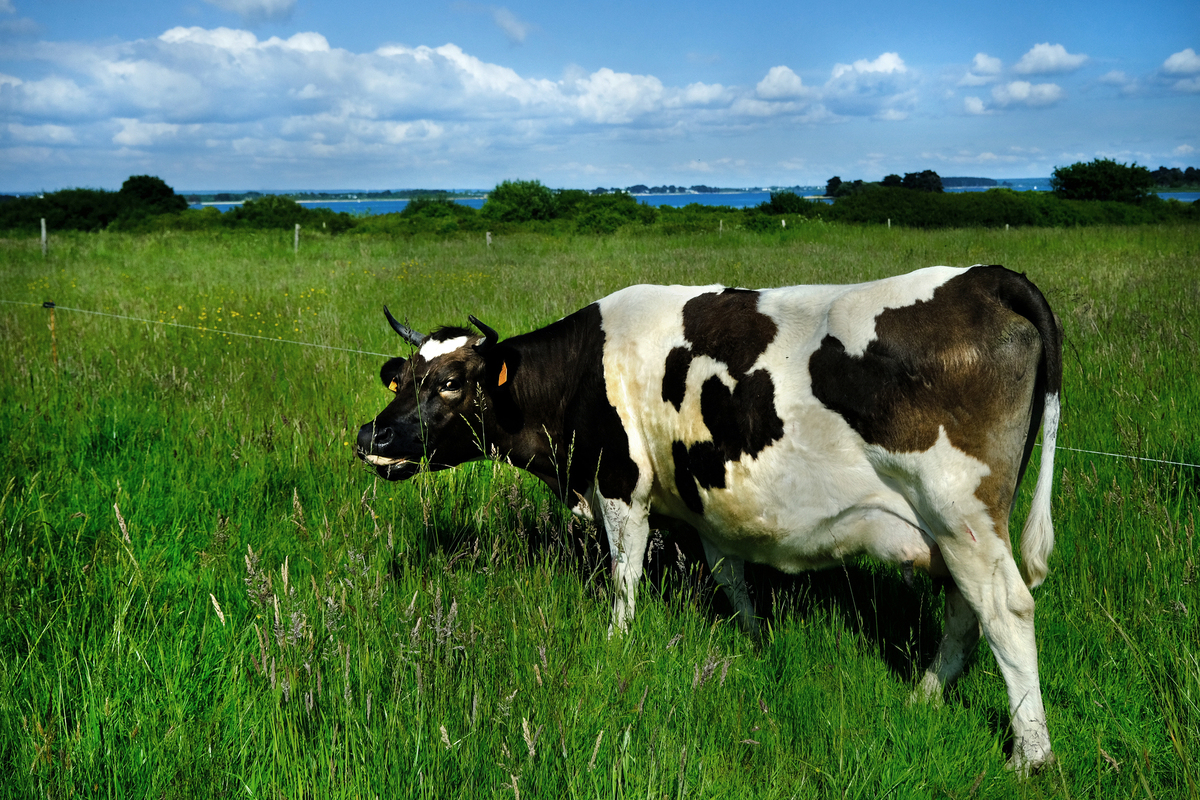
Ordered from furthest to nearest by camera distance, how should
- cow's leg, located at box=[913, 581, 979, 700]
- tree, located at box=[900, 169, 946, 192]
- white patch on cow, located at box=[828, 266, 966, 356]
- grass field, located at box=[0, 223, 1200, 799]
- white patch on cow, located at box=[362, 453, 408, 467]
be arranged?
tree, located at box=[900, 169, 946, 192], white patch on cow, located at box=[362, 453, 408, 467], cow's leg, located at box=[913, 581, 979, 700], white patch on cow, located at box=[828, 266, 966, 356], grass field, located at box=[0, 223, 1200, 799]

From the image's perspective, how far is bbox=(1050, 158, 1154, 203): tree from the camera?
48.8 metres

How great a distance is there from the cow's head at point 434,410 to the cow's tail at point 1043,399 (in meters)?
2.20

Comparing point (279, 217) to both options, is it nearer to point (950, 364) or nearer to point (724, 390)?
point (724, 390)

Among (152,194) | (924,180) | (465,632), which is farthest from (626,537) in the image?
(924,180)

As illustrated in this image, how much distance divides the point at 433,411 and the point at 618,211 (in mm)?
47024

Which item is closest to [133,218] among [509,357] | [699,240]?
[699,240]

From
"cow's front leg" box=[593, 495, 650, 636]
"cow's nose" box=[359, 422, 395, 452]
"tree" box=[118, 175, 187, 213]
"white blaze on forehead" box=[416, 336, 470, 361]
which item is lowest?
"cow's front leg" box=[593, 495, 650, 636]

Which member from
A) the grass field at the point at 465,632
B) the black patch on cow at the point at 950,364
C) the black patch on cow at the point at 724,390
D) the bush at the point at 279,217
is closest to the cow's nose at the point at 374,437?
the grass field at the point at 465,632

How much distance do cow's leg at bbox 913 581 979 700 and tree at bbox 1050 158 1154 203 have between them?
5603 cm

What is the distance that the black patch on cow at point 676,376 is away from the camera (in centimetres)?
318

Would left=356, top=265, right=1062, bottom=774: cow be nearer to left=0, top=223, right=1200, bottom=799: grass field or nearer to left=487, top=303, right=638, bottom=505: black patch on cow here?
left=487, top=303, right=638, bottom=505: black patch on cow

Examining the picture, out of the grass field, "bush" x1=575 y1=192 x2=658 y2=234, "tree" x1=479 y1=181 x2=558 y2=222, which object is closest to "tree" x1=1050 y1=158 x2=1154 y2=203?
"bush" x1=575 y1=192 x2=658 y2=234

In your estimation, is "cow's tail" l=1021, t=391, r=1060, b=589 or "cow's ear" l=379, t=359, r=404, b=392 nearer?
"cow's tail" l=1021, t=391, r=1060, b=589

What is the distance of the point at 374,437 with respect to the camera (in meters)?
3.58
